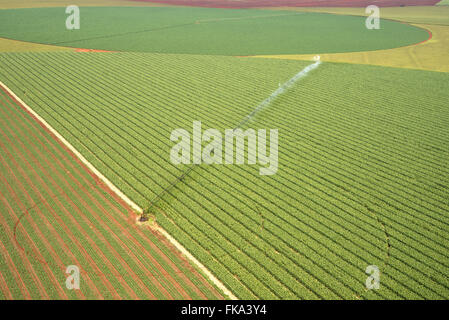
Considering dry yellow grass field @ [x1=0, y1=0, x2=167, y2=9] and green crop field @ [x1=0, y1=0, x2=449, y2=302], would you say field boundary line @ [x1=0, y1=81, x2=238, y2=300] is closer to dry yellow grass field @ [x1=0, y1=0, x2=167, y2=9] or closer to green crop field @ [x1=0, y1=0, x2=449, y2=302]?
green crop field @ [x1=0, y1=0, x2=449, y2=302]

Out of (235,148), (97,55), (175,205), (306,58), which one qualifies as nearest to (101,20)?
(97,55)

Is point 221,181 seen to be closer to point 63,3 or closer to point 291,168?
point 291,168

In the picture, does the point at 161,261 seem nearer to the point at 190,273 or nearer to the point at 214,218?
Answer: the point at 190,273

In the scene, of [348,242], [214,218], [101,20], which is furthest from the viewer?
[101,20]

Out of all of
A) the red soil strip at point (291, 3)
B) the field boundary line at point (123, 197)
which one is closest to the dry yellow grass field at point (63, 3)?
the red soil strip at point (291, 3)

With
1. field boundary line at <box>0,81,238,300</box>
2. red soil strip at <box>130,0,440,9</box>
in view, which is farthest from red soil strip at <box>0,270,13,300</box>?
red soil strip at <box>130,0,440,9</box>
